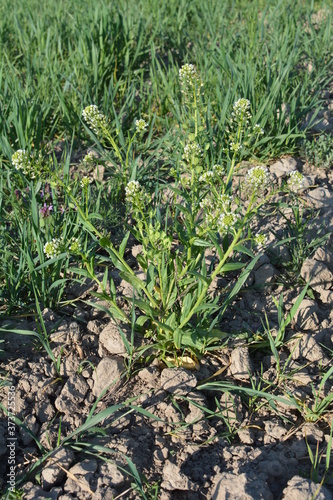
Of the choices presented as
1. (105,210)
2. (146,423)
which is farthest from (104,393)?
(105,210)

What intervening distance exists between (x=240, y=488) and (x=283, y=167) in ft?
6.21

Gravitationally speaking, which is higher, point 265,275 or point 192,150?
point 192,150

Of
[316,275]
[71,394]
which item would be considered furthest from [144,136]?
[71,394]

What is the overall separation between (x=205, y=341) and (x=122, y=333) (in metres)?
0.33

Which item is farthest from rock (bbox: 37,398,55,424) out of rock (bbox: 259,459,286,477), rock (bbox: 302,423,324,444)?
rock (bbox: 302,423,324,444)

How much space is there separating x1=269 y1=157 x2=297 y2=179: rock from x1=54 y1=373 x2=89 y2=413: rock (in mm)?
1634

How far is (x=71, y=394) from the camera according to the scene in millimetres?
2076

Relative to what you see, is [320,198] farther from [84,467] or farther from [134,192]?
[84,467]

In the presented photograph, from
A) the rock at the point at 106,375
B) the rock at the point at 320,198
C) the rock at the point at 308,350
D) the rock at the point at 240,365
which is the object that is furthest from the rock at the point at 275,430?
the rock at the point at 320,198

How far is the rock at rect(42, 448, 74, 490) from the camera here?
1796 mm

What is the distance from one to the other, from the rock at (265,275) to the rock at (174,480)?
1.01 metres

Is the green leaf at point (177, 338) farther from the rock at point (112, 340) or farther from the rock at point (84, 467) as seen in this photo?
the rock at point (84, 467)

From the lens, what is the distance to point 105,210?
2.79 metres

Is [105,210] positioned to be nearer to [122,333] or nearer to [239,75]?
[122,333]
